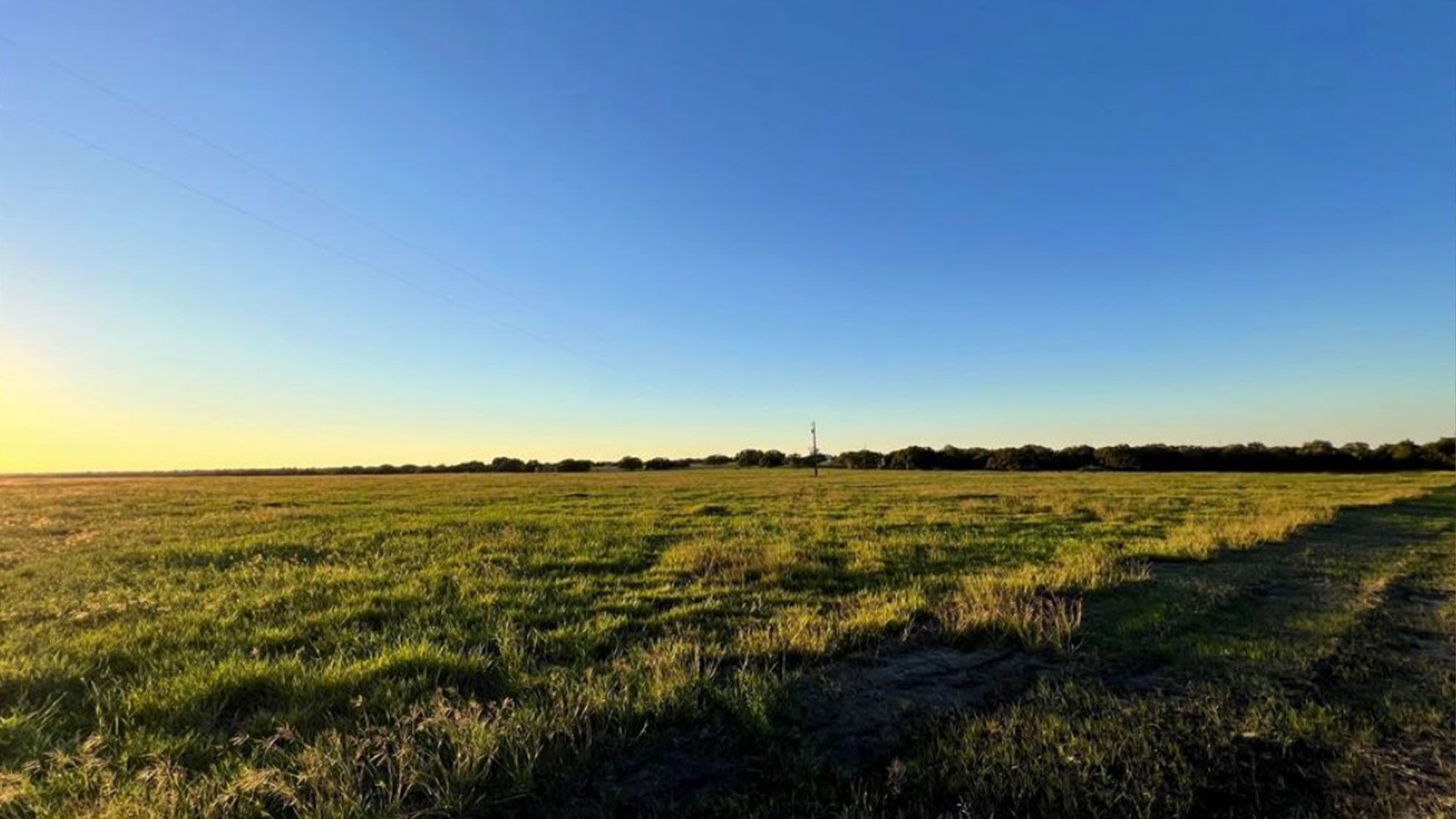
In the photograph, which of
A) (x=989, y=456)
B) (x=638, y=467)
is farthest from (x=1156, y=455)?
(x=638, y=467)

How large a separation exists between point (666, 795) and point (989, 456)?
417ft

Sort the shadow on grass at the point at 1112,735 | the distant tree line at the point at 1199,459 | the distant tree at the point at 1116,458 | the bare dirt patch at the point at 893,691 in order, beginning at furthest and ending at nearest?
the distant tree at the point at 1116,458, the distant tree line at the point at 1199,459, the bare dirt patch at the point at 893,691, the shadow on grass at the point at 1112,735

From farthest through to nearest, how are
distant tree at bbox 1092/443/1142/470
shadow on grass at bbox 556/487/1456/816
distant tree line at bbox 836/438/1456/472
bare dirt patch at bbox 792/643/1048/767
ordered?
distant tree at bbox 1092/443/1142/470, distant tree line at bbox 836/438/1456/472, bare dirt patch at bbox 792/643/1048/767, shadow on grass at bbox 556/487/1456/816

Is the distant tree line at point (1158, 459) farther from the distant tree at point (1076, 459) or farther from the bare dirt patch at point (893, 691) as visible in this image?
the bare dirt patch at point (893, 691)

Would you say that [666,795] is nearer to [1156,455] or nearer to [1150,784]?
[1150,784]

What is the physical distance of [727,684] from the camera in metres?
6.25

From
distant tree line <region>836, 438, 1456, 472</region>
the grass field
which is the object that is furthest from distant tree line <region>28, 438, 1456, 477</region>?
the grass field

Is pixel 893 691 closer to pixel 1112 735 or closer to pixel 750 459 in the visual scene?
pixel 1112 735

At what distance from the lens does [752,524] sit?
76.6 ft

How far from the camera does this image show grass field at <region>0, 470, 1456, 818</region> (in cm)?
429

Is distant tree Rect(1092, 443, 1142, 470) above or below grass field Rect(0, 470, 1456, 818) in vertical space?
above

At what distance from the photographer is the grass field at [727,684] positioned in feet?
14.1

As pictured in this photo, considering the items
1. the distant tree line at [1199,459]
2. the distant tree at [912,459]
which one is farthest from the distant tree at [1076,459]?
the distant tree at [912,459]

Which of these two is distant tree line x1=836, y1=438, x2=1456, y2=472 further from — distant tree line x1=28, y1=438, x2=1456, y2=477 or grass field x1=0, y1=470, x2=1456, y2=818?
grass field x1=0, y1=470, x2=1456, y2=818
